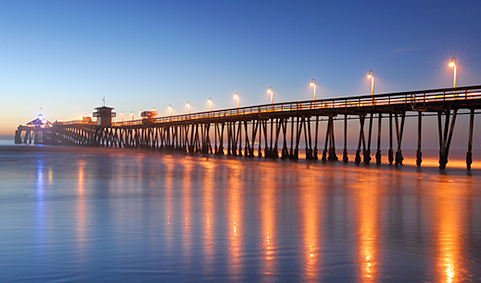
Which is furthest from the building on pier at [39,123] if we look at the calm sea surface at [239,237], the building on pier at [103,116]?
the calm sea surface at [239,237]

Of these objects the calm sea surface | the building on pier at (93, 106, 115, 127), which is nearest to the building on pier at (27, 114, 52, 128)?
the building on pier at (93, 106, 115, 127)

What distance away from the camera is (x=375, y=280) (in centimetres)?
442

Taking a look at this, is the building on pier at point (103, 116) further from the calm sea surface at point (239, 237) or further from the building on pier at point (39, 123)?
the calm sea surface at point (239, 237)

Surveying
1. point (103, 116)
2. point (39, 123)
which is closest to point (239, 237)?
point (103, 116)

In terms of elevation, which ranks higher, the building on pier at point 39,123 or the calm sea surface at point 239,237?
the building on pier at point 39,123

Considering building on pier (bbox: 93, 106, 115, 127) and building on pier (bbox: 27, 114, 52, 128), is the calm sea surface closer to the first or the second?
building on pier (bbox: 93, 106, 115, 127)

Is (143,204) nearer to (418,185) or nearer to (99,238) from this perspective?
(99,238)

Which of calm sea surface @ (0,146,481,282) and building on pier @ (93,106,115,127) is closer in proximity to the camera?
calm sea surface @ (0,146,481,282)

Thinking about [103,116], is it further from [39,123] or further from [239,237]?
[239,237]

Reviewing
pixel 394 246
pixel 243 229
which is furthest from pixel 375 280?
pixel 243 229

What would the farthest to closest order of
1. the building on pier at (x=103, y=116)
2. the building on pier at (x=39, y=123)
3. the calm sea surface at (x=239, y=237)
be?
the building on pier at (x=39, y=123)
the building on pier at (x=103, y=116)
the calm sea surface at (x=239, y=237)

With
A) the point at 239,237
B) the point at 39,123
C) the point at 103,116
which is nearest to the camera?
the point at 239,237

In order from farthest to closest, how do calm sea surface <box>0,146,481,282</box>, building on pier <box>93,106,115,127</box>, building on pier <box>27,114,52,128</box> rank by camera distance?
1. building on pier <box>27,114,52,128</box>
2. building on pier <box>93,106,115,127</box>
3. calm sea surface <box>0,146,481,282</box>

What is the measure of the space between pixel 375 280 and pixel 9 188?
12.5 meters
